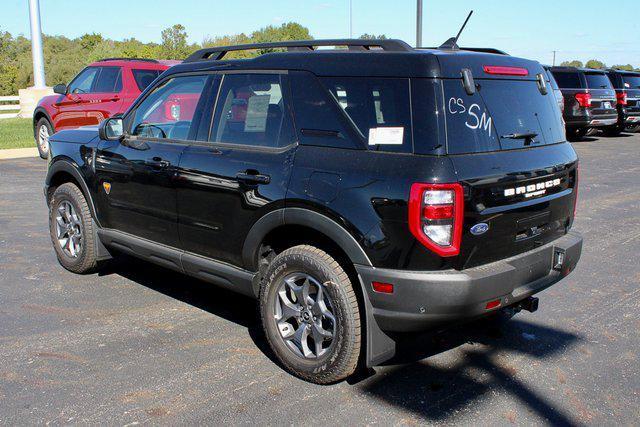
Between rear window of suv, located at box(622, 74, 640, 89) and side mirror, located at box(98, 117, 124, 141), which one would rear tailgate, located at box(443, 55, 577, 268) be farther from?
rear window of suv, located at box(622, 74, 640, 89)

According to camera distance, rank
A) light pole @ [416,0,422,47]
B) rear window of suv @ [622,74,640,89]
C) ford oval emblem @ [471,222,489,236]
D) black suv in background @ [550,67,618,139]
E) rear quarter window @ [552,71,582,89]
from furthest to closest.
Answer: rear window of suv @ [622,74,640,89]
rear quarter window @ [552,71,582,89]
black suv in background @ [550,67,618,139]
light pole @ [416,0,422,47]
ford oval emblem @ [471,222,489,236]

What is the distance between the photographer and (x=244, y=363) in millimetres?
4117

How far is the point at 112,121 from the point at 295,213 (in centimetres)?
231

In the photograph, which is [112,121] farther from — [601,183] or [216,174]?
[601,183]

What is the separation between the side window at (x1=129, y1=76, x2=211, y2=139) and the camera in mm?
4770

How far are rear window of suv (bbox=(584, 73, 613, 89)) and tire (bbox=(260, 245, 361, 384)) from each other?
17320mm

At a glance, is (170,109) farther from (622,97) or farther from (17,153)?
(622,97)

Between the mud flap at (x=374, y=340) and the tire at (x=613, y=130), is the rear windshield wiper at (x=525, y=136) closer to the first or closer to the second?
the mud flap at (x=374, y=340)

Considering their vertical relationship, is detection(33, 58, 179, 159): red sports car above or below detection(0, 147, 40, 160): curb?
above

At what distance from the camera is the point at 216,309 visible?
16.9 ft

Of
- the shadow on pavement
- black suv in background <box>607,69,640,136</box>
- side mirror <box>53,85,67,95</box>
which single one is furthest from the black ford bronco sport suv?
black suv in background <box>607,69,640,136</box>

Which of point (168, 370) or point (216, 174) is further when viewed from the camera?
point (216, 174)

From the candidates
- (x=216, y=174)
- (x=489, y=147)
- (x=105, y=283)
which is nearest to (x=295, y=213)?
(x=216, y=174)

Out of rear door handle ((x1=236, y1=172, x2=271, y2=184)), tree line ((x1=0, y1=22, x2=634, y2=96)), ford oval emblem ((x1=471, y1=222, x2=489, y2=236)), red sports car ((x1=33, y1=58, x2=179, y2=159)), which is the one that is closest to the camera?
ford oval emblem ((x1=471, y1=222, x2=489, y2=236))
